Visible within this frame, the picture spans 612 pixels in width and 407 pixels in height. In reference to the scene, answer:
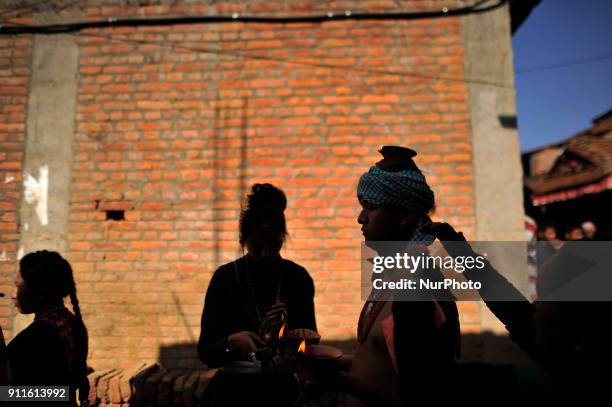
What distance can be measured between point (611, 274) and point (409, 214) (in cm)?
64

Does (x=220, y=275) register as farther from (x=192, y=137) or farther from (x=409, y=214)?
(x=192, y=137)

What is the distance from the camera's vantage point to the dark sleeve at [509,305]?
174 cm

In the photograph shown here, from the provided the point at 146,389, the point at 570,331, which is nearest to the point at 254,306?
the point at 570,331

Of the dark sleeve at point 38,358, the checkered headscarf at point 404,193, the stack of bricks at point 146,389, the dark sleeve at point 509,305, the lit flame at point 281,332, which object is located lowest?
the stack of bricks at point 146,389

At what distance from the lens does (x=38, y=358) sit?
2137mm

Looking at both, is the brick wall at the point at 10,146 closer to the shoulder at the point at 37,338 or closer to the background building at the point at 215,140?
the background building at the point at 215,140

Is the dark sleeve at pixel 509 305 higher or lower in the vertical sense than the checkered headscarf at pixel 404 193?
lower

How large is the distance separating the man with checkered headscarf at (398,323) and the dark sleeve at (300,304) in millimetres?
778

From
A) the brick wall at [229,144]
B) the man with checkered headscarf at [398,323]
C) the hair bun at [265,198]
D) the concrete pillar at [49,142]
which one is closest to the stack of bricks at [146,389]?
the brick wall at [229,144]

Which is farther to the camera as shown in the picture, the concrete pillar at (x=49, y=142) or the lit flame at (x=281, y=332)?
the concrete pillar at (x=49, y=142)

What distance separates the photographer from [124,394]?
363cm

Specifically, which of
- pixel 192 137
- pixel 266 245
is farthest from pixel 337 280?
pixel 192 137

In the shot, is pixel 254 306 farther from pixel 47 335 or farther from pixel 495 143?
pixel 495 143

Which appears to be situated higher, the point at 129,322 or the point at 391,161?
the point at 391,161
